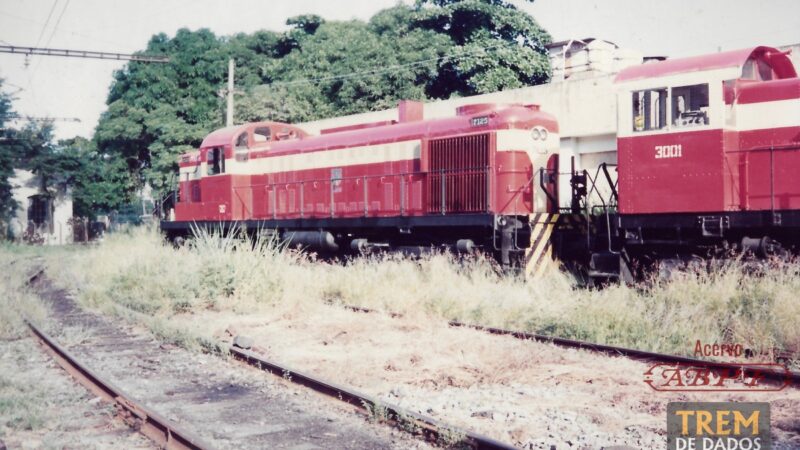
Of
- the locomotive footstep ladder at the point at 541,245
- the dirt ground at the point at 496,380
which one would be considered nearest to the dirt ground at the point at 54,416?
the dirt ground at the point at 496,380

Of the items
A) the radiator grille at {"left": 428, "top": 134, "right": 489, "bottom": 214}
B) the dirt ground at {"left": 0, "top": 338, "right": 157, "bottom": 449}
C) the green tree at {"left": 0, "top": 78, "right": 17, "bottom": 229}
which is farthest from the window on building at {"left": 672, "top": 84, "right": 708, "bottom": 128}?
the green tree at {"left": 0, "top": 78, "right": 17, "bottom": 229}

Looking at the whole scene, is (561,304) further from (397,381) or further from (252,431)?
(252,431)

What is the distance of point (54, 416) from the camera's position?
233 inches

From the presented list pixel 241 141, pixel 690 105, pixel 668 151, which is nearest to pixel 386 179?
pixel 241 141

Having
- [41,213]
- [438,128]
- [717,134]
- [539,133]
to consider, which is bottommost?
[41,213]

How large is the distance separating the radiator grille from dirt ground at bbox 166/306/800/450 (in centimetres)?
403

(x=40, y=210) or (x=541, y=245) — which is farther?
(x=40, y=210)

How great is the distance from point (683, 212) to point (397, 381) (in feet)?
18.4

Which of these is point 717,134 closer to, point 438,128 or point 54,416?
point 438,128

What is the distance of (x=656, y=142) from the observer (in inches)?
420

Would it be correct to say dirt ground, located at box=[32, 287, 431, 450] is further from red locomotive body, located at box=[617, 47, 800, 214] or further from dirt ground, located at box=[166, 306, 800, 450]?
red locomotive body, located at box=[617, 47, 800, 214]

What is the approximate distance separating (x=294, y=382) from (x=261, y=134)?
13157 millimetres

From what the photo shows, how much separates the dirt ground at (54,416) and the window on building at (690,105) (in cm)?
836

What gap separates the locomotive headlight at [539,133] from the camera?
13492 millimetres
